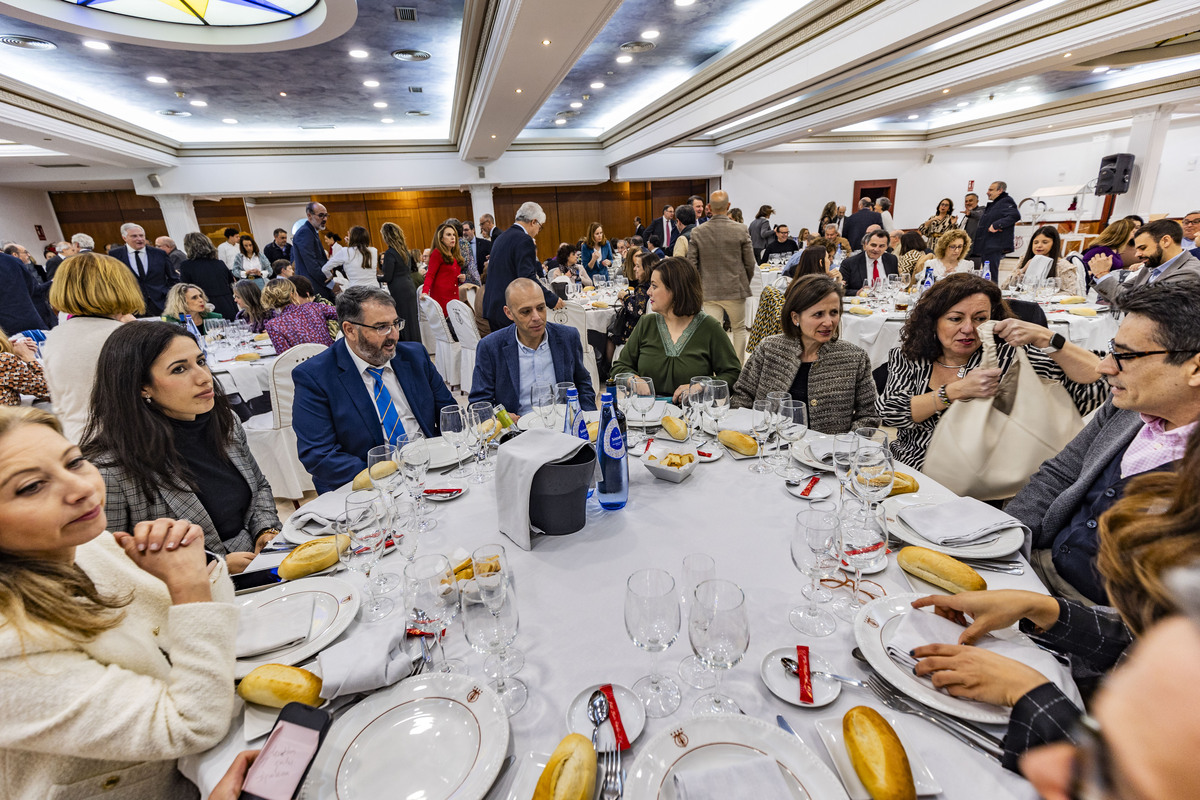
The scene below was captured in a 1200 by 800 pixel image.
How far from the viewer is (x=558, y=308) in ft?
18.2

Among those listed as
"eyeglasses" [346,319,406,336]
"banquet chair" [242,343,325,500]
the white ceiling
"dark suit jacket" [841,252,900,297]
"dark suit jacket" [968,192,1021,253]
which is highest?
the white ceiling

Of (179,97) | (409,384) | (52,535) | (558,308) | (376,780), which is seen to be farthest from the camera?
(179,97)

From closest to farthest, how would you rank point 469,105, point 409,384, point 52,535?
point 52,535 < point 409,384 < point 469,105

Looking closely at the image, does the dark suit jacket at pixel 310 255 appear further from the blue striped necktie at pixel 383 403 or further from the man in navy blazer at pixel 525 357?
the blue striped necktie at pixel 383 403

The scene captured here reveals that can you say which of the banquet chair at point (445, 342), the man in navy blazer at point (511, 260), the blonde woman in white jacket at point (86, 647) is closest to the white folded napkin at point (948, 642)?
the blonde woman in white jacket at point (86, 647)

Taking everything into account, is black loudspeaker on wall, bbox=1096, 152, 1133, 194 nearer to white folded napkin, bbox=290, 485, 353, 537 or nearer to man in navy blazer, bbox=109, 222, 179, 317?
white folded napkin, bbox=290, 485, 353, 537

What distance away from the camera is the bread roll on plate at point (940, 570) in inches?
40.4

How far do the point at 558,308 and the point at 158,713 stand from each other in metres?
5.02

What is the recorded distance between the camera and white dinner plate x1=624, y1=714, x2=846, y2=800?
68 centimetres

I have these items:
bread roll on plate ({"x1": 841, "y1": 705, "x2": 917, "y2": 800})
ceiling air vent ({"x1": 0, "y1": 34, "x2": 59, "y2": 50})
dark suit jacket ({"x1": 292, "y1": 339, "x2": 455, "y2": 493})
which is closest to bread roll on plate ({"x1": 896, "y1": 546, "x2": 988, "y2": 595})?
bread roll on plate ({"x1": 841, "y1": 705, "x2": 917, "y2": 800})

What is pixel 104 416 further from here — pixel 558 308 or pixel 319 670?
pixel 558 308

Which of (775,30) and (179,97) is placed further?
(179,97)

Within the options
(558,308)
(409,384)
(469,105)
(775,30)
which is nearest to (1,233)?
(469,105)

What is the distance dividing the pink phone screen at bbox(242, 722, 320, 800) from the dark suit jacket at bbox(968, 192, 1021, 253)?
888 centimetres
